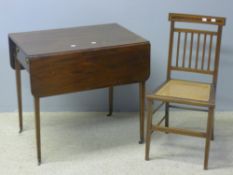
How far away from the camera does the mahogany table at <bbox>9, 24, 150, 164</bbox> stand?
264cm

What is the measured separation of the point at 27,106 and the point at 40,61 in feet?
3.51

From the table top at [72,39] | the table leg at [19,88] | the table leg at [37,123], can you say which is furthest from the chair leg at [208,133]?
the table leg at [19,88]

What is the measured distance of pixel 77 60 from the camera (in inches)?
106

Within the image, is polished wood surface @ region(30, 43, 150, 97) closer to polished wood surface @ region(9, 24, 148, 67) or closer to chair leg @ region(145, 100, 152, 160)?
polished wood surface @ region(9, 24, 148, 67)

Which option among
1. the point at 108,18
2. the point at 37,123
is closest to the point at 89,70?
the point at 37,123

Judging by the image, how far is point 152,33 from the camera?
A: 345 centimetres

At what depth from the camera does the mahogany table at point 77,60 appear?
2639 millimetres

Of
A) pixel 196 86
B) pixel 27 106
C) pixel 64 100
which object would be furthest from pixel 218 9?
pixel 27 106

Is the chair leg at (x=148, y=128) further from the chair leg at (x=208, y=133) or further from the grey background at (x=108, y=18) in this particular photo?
the grey background at (x=108, y=18)

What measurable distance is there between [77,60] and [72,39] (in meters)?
0.25

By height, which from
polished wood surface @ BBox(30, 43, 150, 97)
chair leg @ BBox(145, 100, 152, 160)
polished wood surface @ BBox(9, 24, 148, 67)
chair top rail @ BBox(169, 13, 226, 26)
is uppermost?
chair top rail @ BBox(169, 13, 226, 26)

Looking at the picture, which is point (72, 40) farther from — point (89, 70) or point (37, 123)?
point (37, 123)

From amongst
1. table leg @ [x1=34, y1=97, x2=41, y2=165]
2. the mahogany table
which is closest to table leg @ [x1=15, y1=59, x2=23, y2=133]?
the mahogany table

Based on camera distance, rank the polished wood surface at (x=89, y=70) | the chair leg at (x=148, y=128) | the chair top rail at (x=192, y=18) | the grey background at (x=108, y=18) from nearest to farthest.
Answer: the polished wood surface at (x=89, y=70) < the chair leg at (x=148, y=128) < the chair top rail at (x=192, y=18) < the grey background at (x=108, y=18)
